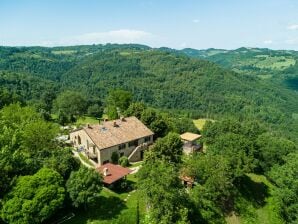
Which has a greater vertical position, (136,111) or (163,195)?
(136,111)

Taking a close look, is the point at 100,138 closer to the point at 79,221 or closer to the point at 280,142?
the point at 79,221

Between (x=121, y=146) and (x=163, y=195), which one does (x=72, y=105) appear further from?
(x=163, y=195)

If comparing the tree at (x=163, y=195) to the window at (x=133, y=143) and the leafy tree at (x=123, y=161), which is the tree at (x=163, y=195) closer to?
the leafy tree at (x=123, y=161)

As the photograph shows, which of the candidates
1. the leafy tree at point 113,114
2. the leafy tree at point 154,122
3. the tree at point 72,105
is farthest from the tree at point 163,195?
the tree at point 72,105

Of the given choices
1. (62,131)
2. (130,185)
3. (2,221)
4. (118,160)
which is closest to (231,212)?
(130,185)

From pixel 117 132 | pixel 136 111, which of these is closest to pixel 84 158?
pixel 117 132

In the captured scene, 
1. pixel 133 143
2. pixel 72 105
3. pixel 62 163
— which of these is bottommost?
pixel 72 105
